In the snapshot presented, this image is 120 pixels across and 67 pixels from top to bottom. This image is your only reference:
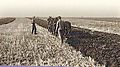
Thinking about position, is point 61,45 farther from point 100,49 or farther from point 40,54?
point 40,54

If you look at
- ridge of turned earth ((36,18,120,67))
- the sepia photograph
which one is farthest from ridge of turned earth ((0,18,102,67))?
ridge of turned earth ((36,18,120,67))

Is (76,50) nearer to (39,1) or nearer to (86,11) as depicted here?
(86,11)

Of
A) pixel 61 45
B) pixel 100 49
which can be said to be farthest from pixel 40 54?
pixel 100 49

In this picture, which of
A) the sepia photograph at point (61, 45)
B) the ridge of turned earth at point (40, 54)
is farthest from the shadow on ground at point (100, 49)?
the ridge of turned earth at point (40, 54)

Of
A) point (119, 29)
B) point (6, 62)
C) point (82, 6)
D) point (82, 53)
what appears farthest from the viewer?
point (119, 29)

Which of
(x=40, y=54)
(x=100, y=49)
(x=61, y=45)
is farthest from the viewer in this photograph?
(x=61, y=45)

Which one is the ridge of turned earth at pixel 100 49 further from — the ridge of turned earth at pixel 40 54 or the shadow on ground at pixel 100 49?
the ridge of turned earth at pixel 40 54

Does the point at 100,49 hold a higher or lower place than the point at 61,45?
higher

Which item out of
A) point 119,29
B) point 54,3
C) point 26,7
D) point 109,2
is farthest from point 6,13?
point 119,29

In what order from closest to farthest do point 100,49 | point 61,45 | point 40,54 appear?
point 40,54, point 100,49, point 61,45

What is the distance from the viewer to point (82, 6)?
1252 centimetres

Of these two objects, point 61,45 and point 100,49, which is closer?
point 100,49

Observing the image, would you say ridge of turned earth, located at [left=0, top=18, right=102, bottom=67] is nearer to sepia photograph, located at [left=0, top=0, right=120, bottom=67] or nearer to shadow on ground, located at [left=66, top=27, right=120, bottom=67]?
sepia photograph, located at [left=0, top=0, right=120, bottom=67]

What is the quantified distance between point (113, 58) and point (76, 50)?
2090mm
